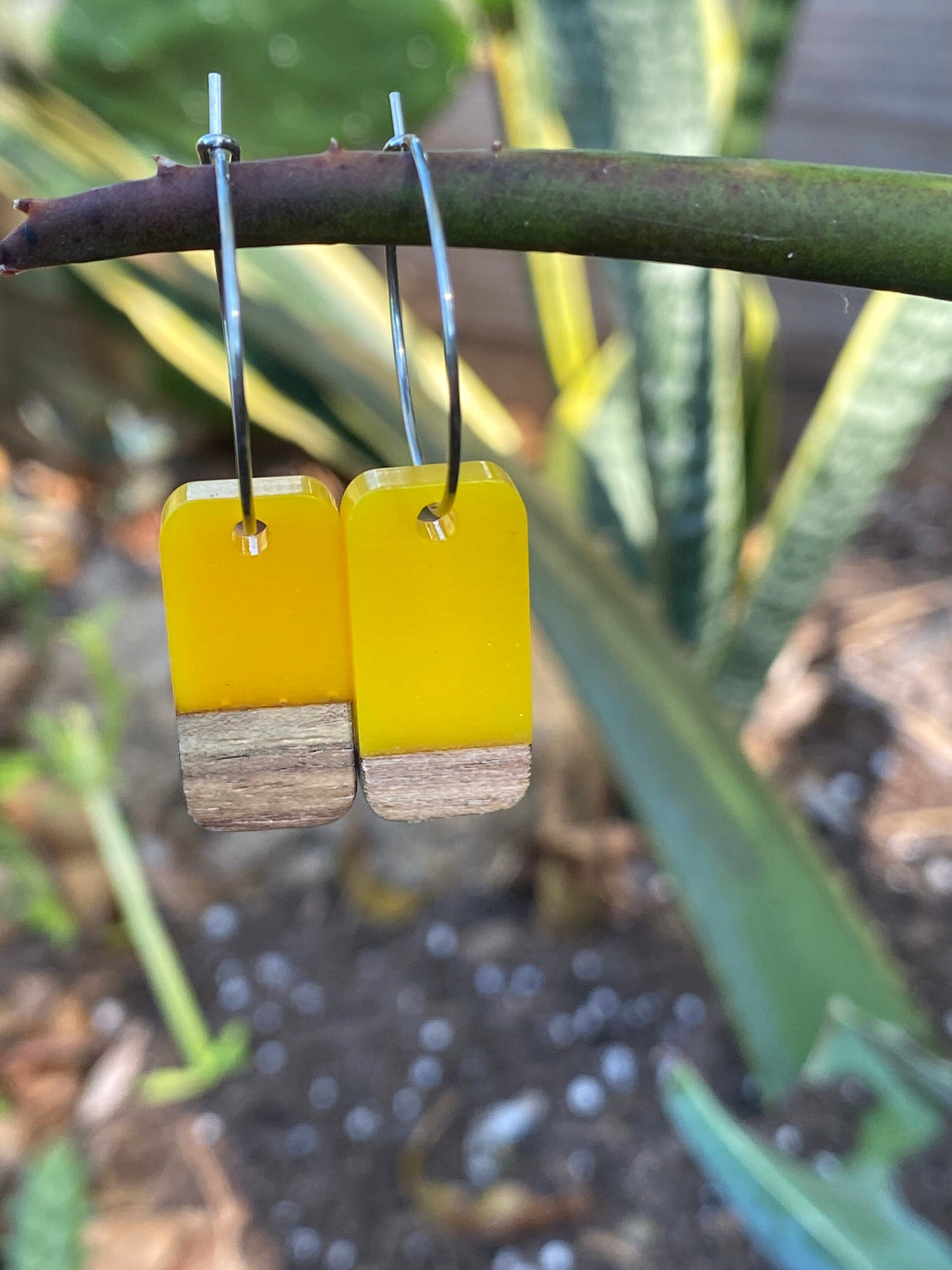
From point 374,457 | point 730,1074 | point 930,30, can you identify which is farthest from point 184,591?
point 930,30

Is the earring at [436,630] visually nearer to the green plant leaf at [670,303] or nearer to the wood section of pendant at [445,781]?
the wood section of pendant at [445,781]

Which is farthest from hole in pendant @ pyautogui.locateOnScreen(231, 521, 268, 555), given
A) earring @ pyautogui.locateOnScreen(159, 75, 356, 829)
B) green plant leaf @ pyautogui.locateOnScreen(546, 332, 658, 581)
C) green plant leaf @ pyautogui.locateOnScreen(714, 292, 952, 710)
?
green plant leaf @ pyautogui.locateOnScreen(546, 332, 658, 581)

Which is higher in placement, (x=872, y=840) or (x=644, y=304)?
(x=644, y=304)

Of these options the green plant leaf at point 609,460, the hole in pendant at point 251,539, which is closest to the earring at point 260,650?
the hole in pendant at point 251,539

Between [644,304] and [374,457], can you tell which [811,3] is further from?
[374,457]

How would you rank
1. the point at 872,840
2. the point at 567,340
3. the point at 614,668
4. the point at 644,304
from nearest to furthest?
the point at 614,668, the point at 644,304, the point at 872,840, the point at 567,340

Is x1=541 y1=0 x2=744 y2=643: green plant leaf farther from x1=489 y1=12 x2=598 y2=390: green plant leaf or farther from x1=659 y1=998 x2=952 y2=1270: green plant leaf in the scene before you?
x1=659 y1=998 x2=952 y2=1270: green plant leaf
